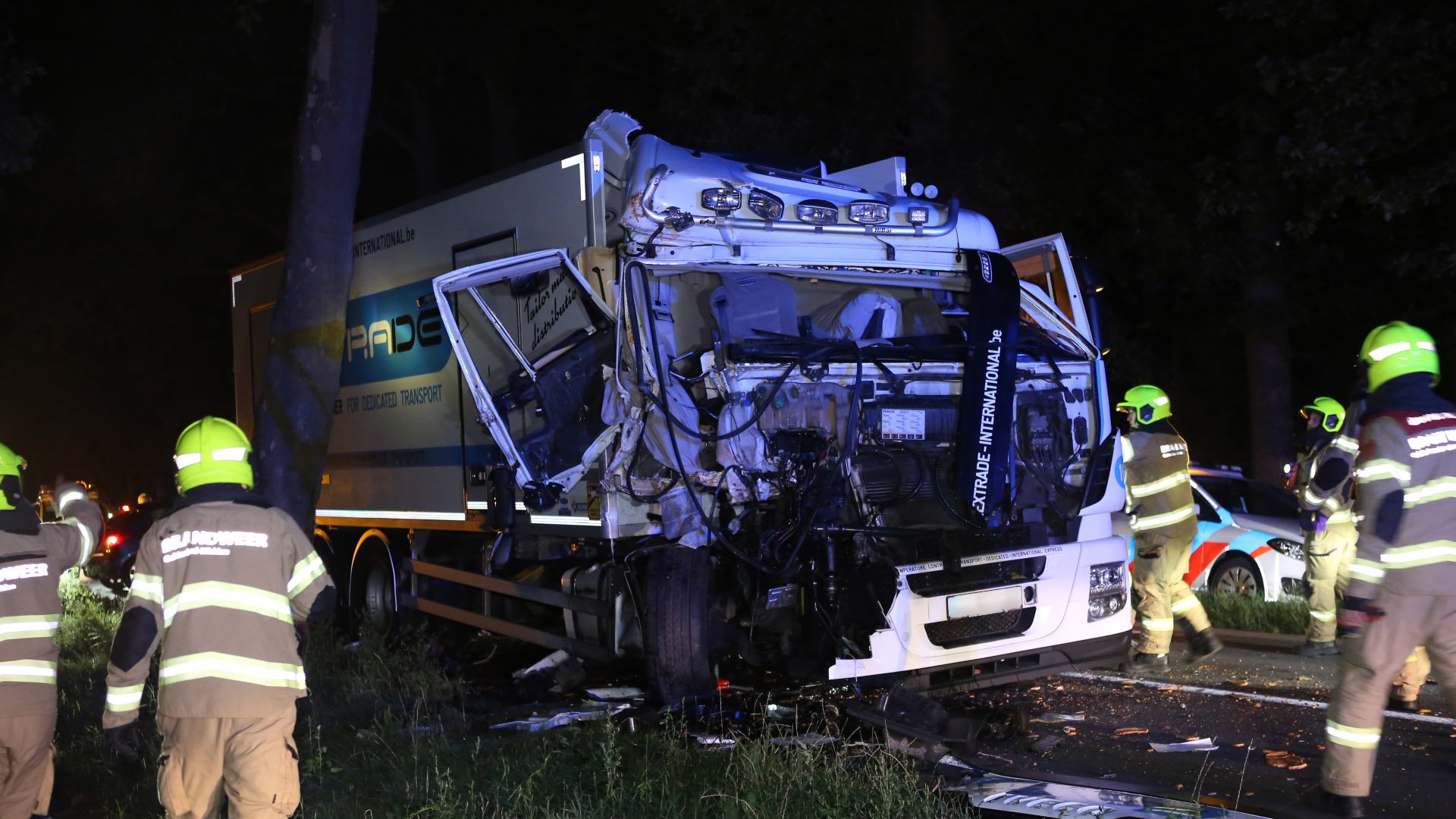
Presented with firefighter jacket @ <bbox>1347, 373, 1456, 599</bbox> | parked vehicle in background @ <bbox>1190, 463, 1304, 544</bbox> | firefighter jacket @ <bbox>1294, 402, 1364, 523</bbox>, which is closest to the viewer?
firefighter jacket @ <bbox>1347, 373, 1456, 599</bbox>

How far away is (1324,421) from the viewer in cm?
814

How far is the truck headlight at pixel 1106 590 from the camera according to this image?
663 cm

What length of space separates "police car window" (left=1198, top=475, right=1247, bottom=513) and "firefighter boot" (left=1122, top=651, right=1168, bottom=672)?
3459mm

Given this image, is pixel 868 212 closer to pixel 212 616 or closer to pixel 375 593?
pixel 212 616

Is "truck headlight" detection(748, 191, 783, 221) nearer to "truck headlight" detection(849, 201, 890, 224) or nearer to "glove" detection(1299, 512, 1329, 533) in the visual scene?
"truck headlight" detection(849, 201, 890, 224)

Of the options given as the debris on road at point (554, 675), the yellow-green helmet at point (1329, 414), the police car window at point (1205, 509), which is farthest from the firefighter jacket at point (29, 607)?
the police car window at point (1205, 509)

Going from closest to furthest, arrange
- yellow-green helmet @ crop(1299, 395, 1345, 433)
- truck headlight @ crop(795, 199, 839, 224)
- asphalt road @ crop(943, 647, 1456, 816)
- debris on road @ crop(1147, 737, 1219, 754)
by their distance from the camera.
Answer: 1. asphalt road @ crop(943, 647, 1456, 816)
2. debris on road @ crop(1147, 737, 1219, 754)
3. truck headlight @ crop(795, 199, 839, 224)
4. yellow-green helmet @ crop(1299, 395, 1345, 433)

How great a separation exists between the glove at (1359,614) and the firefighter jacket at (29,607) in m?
4.70

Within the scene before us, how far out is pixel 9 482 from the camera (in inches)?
193

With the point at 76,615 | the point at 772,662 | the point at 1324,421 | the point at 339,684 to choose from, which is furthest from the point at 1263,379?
the point at 76,615

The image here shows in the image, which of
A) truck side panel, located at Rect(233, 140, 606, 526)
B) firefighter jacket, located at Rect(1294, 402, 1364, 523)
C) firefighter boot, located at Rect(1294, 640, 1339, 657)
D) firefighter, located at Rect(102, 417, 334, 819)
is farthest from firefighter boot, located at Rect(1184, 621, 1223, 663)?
firefighter, located at Rect(102, 417, 334, 819)

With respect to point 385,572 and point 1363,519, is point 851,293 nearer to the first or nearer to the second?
point 1363,519

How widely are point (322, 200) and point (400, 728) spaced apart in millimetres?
3928

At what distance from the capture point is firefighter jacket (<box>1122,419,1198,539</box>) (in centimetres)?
763
